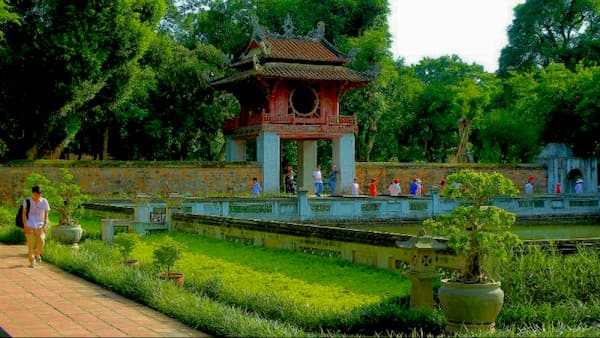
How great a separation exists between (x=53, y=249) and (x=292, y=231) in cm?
478

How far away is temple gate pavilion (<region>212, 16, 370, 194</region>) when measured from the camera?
36.4m

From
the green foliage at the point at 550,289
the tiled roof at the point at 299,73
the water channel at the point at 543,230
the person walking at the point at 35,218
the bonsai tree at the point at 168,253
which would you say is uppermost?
the tiled roof at the point at 299,73

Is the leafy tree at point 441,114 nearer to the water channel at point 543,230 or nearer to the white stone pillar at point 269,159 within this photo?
the white stone pillar at point 269,159

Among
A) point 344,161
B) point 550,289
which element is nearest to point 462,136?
point 344,161

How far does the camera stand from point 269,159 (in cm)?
3616

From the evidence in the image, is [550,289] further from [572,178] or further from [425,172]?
[572,178]

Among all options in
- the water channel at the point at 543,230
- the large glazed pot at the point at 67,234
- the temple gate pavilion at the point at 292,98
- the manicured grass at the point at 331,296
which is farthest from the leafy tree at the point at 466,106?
the manicured grass at the point at 331,296

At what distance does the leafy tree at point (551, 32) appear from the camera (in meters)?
58.4

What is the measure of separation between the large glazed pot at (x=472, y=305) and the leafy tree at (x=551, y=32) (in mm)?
52863

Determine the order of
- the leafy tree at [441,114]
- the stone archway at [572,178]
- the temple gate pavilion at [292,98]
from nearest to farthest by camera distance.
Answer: the temple gate pavilion at [292,98] → the stone archway at [572,178] → the leafy tree at [441,114]

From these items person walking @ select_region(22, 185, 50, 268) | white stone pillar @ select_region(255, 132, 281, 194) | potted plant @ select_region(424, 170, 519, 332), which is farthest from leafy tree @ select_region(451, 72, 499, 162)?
potted plant @ select_region(424, 170, 519, 332)

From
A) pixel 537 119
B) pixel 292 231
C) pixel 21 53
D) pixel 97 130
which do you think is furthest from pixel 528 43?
pixel 292 231

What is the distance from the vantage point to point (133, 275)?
10.9 m

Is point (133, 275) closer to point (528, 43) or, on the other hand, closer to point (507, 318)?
point (507, 318)
